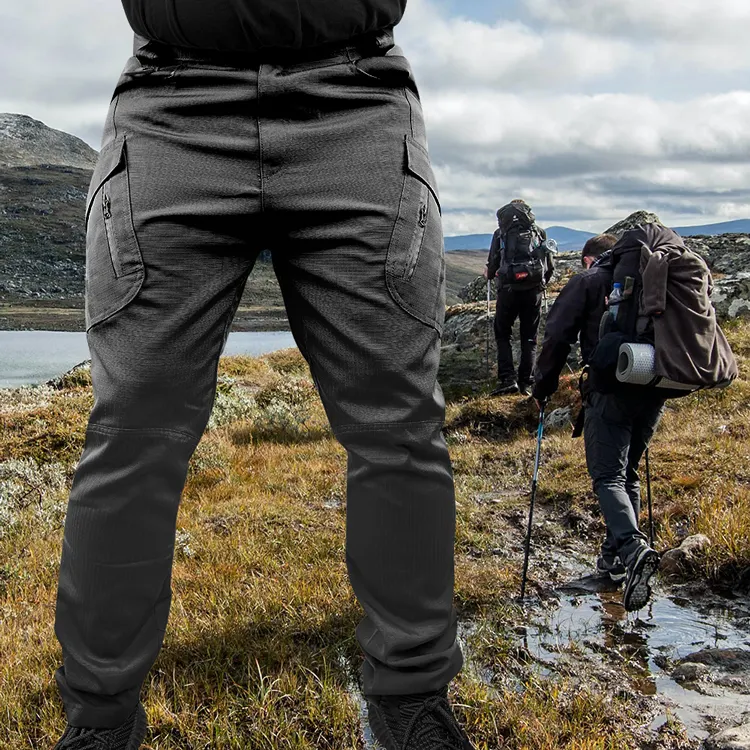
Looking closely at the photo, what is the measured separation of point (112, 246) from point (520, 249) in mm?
11030

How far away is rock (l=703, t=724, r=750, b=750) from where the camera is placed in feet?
9.02

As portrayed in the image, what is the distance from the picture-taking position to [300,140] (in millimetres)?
1940

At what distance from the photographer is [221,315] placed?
204cm

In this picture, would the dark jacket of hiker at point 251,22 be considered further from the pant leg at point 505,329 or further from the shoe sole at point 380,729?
the pant leg at point 505,329

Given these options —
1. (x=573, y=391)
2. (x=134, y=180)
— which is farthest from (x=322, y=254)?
(x=573, y=391)

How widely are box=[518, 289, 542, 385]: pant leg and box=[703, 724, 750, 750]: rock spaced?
10052mm

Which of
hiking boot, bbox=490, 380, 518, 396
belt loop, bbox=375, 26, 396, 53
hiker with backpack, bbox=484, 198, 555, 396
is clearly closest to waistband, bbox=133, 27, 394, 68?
belt loop, bbox=375, 26, 396, 53

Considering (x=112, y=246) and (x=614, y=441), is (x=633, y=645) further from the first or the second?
(x=112, y=246)

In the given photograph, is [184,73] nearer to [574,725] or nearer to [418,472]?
[418,472]

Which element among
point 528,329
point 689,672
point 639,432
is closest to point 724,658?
point 689,672

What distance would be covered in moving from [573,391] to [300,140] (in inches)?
433

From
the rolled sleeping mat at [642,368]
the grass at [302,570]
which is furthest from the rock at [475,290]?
the rolled sleeping mat at [642,368]

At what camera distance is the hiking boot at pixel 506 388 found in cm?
1288

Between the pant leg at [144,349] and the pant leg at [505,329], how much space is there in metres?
11.1
